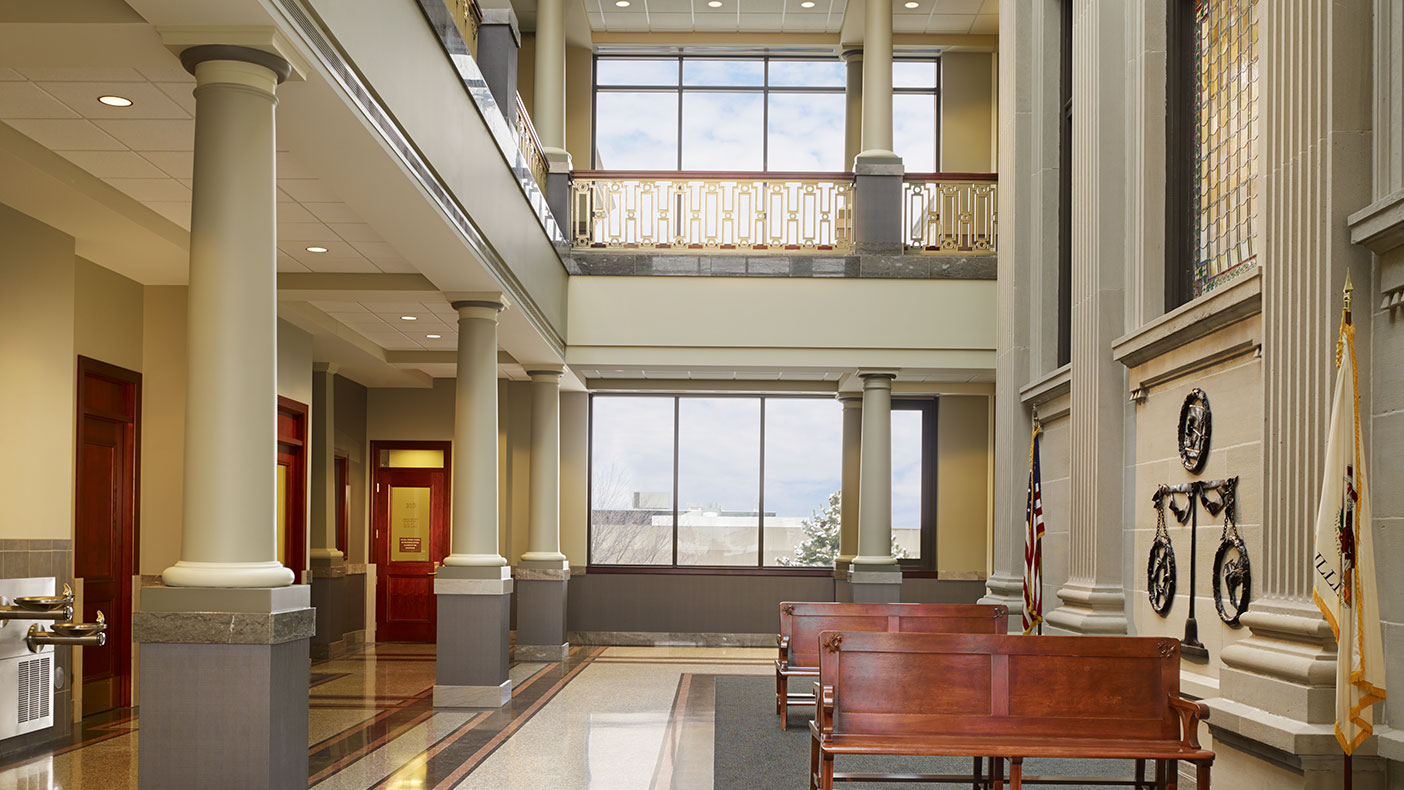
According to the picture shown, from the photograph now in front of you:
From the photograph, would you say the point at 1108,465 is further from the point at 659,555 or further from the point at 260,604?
the point at 659,555

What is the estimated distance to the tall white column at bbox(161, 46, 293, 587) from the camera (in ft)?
15.6

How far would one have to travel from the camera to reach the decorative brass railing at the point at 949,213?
1329 centimetres

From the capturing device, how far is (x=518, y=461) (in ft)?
53.2

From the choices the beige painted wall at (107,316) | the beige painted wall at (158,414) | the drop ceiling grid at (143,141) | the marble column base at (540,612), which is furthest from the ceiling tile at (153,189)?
the marble column base at (540,612)

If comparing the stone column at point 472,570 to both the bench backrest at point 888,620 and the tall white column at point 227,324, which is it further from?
the tall white column at point 227,324

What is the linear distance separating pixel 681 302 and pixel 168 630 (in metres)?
8.90

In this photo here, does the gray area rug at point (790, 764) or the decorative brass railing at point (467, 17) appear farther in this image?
the decorative brass railing at point (467, 17)

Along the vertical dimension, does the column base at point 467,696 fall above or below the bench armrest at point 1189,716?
below

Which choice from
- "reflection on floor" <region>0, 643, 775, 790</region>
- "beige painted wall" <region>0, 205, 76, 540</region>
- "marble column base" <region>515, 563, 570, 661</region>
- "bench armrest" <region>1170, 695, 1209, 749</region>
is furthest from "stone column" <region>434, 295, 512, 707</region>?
"bench armrest" <region>1170, 695, 1209, 749</region>

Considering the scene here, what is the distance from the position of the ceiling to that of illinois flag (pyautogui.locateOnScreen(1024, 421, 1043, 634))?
824 cm

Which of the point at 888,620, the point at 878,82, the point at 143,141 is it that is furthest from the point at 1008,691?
the point at 878,82

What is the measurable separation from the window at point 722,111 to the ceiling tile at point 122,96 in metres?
11.1

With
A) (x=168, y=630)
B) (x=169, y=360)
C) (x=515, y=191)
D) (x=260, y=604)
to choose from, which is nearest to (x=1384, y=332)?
(x=260, y=604)

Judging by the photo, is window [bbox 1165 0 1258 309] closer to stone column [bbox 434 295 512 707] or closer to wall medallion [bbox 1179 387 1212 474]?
wall medallion [bbox 1179 387 1212 474]
